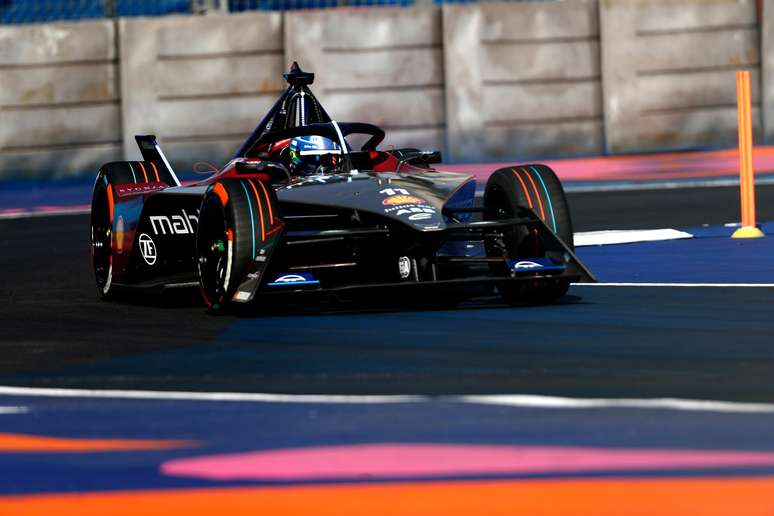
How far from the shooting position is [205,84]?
64.5 feet

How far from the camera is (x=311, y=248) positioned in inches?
356

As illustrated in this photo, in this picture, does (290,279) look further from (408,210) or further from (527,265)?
(527,265)

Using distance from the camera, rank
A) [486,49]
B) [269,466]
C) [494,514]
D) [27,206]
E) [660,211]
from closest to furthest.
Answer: [494,514], [269,466], [660,211], [27,206], [486,49]

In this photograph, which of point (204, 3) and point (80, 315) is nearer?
point (80, 315)

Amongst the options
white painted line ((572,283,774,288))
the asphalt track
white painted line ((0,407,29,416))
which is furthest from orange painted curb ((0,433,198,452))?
white painted line ((572,283,774,288))

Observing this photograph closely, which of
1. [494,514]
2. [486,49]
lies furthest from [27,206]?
[494,514]

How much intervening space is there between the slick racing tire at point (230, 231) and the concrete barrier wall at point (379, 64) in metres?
10.8

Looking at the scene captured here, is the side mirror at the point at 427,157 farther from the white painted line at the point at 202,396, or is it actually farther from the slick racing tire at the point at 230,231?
the white painted line at the point at 202,396

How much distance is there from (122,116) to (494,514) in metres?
15.7

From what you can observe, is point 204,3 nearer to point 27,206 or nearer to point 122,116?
point 122,116

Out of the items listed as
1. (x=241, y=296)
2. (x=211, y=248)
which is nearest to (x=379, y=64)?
(x=211, y=248)

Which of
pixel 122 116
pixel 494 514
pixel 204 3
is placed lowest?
pixel 494 514

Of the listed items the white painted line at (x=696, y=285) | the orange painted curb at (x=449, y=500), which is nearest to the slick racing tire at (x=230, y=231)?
the white painted line at (x=696, y=285)

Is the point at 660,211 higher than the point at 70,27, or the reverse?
the point at 70,27
